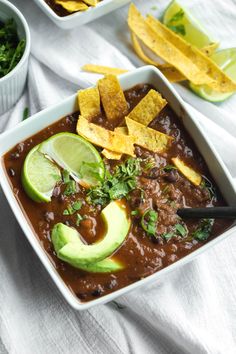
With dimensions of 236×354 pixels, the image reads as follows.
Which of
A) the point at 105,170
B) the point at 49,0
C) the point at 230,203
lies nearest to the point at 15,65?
the point at 49,0

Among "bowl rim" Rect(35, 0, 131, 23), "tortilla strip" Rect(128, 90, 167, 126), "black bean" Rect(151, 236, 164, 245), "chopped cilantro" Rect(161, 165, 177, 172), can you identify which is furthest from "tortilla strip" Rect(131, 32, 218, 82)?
"black bean" Rect(151, 236, 164, 245)

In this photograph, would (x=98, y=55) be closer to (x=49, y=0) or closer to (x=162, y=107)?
(x=49, y=0)

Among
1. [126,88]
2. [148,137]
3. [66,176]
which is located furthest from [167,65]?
[66,176]

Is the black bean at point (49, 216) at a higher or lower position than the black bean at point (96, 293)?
higher

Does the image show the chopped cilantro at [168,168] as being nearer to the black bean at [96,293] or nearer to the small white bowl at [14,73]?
the black bean at [96,293]

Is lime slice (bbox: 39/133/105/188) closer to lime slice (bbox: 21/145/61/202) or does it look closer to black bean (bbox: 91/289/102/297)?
lime slice (bbox: 21/145/61/202)

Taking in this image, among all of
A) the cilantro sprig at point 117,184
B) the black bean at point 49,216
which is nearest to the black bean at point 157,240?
the cilantro sprig at point 117,184
